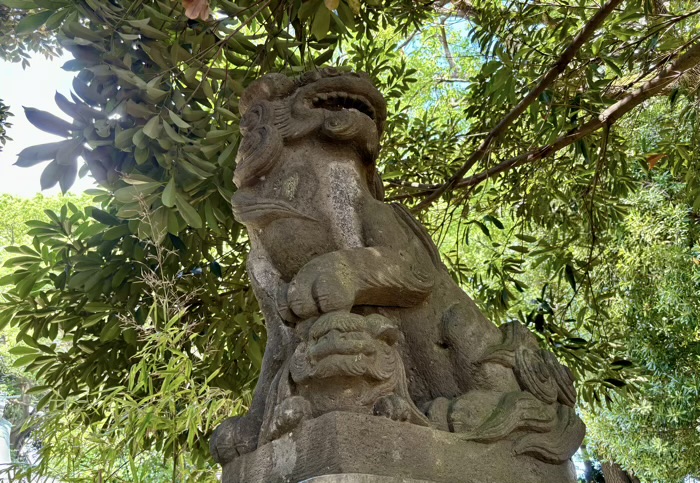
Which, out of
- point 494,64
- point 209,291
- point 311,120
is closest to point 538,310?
point 494,64

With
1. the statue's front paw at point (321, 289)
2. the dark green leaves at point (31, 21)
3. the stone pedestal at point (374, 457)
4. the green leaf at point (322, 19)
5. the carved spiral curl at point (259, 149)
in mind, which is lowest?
the stone pedestal at point (374, 457)

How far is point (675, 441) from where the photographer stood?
7332 millimetres

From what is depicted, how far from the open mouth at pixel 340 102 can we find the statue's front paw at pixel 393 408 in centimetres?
121

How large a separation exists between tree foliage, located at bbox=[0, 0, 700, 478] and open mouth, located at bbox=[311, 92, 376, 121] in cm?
27

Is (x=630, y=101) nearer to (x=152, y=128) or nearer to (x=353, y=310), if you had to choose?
(x=353, y=310)

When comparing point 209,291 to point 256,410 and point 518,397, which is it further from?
point 518,397

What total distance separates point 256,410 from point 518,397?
0.82 meters

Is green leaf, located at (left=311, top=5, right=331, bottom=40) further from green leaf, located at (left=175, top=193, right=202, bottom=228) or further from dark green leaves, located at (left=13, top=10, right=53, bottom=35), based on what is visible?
dark green leaves, located at (left=13, top=10, right=53, bottom=35)

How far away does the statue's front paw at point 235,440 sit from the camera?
2158 millimetres

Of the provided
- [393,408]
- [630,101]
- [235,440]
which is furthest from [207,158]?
[630,101]

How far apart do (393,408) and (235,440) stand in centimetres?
57

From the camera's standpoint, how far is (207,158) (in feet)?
10.2

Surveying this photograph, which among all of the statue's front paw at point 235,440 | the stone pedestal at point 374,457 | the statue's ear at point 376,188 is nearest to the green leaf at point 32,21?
the statue's ear at point 376,188

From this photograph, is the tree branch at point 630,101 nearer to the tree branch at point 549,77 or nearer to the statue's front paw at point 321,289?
the tree branch at point 549,77
